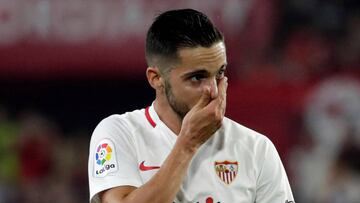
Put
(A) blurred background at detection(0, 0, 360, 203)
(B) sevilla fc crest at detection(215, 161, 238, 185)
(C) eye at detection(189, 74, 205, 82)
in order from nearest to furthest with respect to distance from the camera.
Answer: (C) eye at detection(189, 74, 205, 82) < (B) sevilla fc crest at detection(215, 161, 238, 185) < (A) blurred background at detection(0, 0, 360, 203)

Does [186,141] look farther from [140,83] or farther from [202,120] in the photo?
[140,83]

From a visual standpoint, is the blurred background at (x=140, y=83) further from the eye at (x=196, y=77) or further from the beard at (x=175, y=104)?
the eye at (x=196, y=77)

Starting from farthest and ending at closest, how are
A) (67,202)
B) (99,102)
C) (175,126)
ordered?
(99,102), (67,202), (175,126)

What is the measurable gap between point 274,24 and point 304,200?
1.59 meters

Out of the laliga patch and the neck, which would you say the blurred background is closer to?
the neck

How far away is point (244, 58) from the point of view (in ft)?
27.5

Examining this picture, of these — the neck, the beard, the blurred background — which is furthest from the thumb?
the blurred background

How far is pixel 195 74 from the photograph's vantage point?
336cm

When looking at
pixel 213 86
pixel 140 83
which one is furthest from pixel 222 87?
pixel 140 83

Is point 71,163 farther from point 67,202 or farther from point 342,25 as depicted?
point 342,25

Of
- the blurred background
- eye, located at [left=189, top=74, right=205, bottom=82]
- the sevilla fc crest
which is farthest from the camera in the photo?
the blurred background

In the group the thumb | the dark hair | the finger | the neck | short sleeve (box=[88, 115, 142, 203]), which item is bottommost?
short sleeve (box=[88, 115, 142, 203])

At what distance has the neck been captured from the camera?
11.7 ft

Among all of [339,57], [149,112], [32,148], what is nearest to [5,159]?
[32,148]
